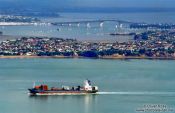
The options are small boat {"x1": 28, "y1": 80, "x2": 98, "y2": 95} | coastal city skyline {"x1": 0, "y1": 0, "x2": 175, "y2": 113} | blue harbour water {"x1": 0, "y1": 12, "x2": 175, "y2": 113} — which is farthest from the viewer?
small boat {"x1": 28, "y1": 80, "x2": 98, "y2": 95}

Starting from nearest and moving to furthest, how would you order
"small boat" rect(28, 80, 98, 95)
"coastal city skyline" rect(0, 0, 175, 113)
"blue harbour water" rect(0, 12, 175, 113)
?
"blue harbour water" rect(0, 12, 175, 113)
"coastal city skyline" rect(0, 0, 175, 113)
"small boat" rect(28, 80, 98, 95)

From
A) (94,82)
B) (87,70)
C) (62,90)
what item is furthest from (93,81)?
(87,70)

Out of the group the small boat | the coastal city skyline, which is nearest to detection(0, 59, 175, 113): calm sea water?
the coastal city skyline

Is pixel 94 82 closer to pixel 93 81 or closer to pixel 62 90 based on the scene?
pixel 93 81

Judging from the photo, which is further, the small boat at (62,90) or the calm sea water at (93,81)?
the small boat at (62,90)

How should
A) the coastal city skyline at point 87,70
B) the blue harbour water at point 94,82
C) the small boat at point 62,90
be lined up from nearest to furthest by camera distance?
the blue harbour water at point 94,82 < the coastal city skyline at point 87,70 < the small boat at point 62,90

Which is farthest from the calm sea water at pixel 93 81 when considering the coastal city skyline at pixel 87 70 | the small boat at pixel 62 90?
the small boat at pixel 62 90

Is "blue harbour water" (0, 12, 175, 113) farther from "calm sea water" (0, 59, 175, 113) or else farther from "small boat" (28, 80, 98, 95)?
"small boat" (28, 80, 98, 95)

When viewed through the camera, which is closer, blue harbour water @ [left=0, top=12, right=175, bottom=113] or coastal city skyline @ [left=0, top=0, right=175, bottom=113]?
blue harbour water @ [left=0, top=12, right=175, bottom=113]

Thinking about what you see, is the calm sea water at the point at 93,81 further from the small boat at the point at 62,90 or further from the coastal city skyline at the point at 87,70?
the small boat at the point at 62,90
